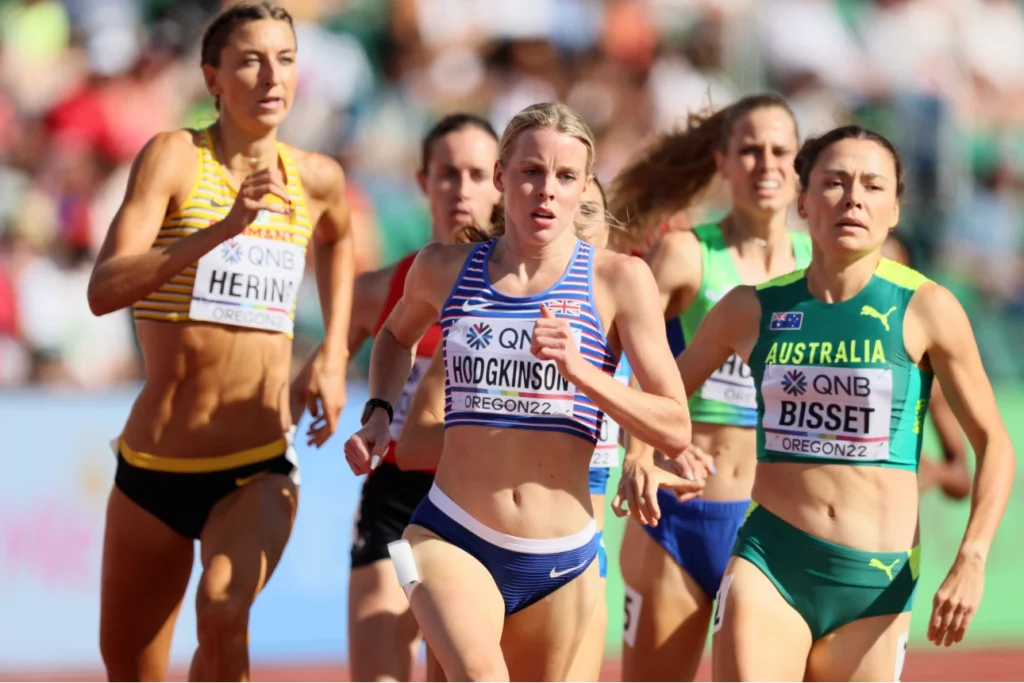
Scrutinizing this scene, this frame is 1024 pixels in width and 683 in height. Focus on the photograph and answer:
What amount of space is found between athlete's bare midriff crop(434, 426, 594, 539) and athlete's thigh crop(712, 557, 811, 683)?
0.63m

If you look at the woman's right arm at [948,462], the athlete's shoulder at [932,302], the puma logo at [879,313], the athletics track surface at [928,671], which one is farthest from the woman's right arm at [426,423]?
the athletics track surface at [928,671]

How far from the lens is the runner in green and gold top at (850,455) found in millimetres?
4336

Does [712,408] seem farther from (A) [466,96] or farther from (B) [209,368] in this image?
(A) [466,96]

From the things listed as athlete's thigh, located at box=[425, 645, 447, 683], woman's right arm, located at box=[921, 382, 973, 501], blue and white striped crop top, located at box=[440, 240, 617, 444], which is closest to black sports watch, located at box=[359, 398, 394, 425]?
blue and white striped crop top, located at box=[440, 240, 617, 444]

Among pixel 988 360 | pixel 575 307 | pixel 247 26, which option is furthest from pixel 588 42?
pixel 575 307

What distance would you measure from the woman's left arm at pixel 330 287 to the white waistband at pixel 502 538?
46.5 inches

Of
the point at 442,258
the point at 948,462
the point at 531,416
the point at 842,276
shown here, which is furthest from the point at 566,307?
the point at 948,462

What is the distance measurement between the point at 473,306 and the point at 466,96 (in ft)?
23.8

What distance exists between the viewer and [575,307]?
13.3 ft

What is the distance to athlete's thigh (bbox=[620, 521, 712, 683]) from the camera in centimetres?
544

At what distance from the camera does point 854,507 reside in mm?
4438

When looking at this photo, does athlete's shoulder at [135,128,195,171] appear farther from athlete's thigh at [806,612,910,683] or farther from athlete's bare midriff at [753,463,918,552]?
athlete's thigh at [806,612,910,683]

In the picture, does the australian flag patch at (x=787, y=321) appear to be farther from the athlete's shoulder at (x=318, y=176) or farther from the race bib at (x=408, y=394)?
the athlete's shoulder at (x=318, y=176)

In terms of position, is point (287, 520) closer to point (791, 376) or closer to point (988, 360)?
point (791, 376)
